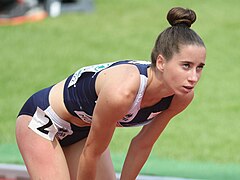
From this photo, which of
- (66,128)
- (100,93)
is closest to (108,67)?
(100,93)

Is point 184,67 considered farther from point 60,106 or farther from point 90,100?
point 60,106

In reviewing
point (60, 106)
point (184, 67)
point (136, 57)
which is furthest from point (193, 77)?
point (136, 57)

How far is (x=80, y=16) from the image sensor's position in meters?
12.0

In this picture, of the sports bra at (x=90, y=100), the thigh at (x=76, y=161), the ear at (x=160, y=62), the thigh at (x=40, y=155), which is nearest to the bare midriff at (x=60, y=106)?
the sports bra at (x=90, y=100)

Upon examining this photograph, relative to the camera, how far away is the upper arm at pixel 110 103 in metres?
3.44

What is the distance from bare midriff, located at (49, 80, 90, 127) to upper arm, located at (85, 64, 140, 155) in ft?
1.15

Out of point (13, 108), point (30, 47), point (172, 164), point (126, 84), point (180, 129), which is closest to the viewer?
point (126, 84)

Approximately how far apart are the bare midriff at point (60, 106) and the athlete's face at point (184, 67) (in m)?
0.69

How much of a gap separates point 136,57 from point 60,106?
5.93 m

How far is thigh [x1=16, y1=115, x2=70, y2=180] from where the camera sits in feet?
12.6

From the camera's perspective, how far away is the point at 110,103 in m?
3.44

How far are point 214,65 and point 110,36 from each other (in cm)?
206

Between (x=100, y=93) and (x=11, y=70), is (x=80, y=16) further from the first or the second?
(x=100, y=93)

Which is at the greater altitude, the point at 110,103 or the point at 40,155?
the point at 110,103
